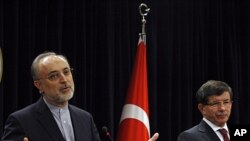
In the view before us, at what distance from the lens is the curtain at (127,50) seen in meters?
5.04

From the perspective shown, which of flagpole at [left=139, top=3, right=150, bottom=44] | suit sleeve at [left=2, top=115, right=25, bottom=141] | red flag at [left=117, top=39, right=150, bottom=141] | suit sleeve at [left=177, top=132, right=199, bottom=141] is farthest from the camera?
flagpole at [left=139, top=3, right=150, bottom=44]

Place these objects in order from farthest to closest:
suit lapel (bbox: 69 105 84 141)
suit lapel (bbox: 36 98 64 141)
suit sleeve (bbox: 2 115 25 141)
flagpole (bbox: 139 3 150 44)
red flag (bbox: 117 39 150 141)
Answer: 1. flagpole (bbox: 139 3 150 44)
2. red flag (bbox: 117 39 150 141)
3. suit lapel (bbox: 69 105 84 141)
4. suit lapel (bbox: 36 98 64 141)
5. suit sleeve (bbox: 2 115 25 141)

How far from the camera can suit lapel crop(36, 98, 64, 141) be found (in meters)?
3.22

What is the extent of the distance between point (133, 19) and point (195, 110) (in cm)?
121

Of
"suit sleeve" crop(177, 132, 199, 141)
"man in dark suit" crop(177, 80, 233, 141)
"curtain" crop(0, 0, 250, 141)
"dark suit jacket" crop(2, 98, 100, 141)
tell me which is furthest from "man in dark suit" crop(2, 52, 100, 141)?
"curtain" crop(0, 0, 250, 141)

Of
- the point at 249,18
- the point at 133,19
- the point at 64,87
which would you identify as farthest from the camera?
the point at 249,18

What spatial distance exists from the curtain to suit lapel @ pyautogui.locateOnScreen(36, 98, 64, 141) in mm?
1655

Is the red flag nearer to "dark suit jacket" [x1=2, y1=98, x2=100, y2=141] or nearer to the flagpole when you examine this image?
the flagpole

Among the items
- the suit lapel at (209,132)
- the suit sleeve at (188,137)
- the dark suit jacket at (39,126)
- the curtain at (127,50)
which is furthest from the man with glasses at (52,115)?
the curtain at (127,50)

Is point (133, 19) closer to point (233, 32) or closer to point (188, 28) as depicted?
point (188, 28)

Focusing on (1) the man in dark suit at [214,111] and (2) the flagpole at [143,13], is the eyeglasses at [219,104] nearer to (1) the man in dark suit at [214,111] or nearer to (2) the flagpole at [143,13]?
(1) the man in dark suit at [214,111]

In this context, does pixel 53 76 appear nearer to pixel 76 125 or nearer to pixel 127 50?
pixel 76 125

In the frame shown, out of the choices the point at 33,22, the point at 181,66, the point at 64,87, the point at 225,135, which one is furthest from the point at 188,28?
the point at 64,87

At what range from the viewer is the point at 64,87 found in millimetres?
3338
